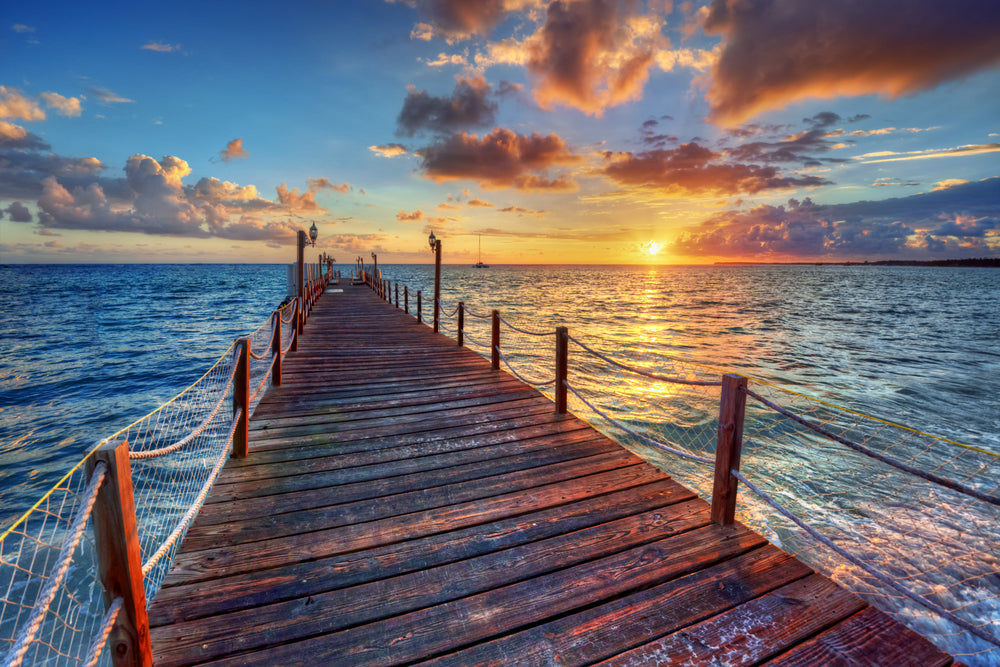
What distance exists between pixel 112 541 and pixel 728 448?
380 centimetres

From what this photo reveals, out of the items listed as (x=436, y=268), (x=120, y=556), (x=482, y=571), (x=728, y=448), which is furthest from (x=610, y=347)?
(x=120, y=556)

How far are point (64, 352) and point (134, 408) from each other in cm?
1054

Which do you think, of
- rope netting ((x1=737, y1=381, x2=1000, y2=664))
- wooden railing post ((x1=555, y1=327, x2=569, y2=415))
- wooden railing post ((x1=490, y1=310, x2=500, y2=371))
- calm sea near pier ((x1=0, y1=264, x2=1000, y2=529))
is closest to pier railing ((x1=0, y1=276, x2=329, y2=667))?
calm sea near pier ((x1=0, y1=264, x2=1000, y2=529))

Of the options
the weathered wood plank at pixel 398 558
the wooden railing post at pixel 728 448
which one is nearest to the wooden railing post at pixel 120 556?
the weathered wood plank at pixel 398 558

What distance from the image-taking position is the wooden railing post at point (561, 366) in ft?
17.8

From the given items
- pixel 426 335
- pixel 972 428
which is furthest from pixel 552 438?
pixel 972 428

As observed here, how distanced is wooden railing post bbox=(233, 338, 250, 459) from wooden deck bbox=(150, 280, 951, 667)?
18 centimetres

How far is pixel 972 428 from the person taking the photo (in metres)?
9.39

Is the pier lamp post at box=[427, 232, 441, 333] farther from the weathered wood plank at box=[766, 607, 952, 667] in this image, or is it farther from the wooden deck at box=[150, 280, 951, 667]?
the weathered wood plank at box=[766, 607, 952, 667]

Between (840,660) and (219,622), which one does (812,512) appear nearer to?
(840,660)

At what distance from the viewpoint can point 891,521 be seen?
5883mm

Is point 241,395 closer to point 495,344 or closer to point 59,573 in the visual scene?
point 59,573

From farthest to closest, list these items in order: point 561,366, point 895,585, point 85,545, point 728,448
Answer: point 561,366 → point 85,545 → point 728,448 → point 895,585

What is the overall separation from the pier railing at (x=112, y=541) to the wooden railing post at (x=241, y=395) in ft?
0.03
